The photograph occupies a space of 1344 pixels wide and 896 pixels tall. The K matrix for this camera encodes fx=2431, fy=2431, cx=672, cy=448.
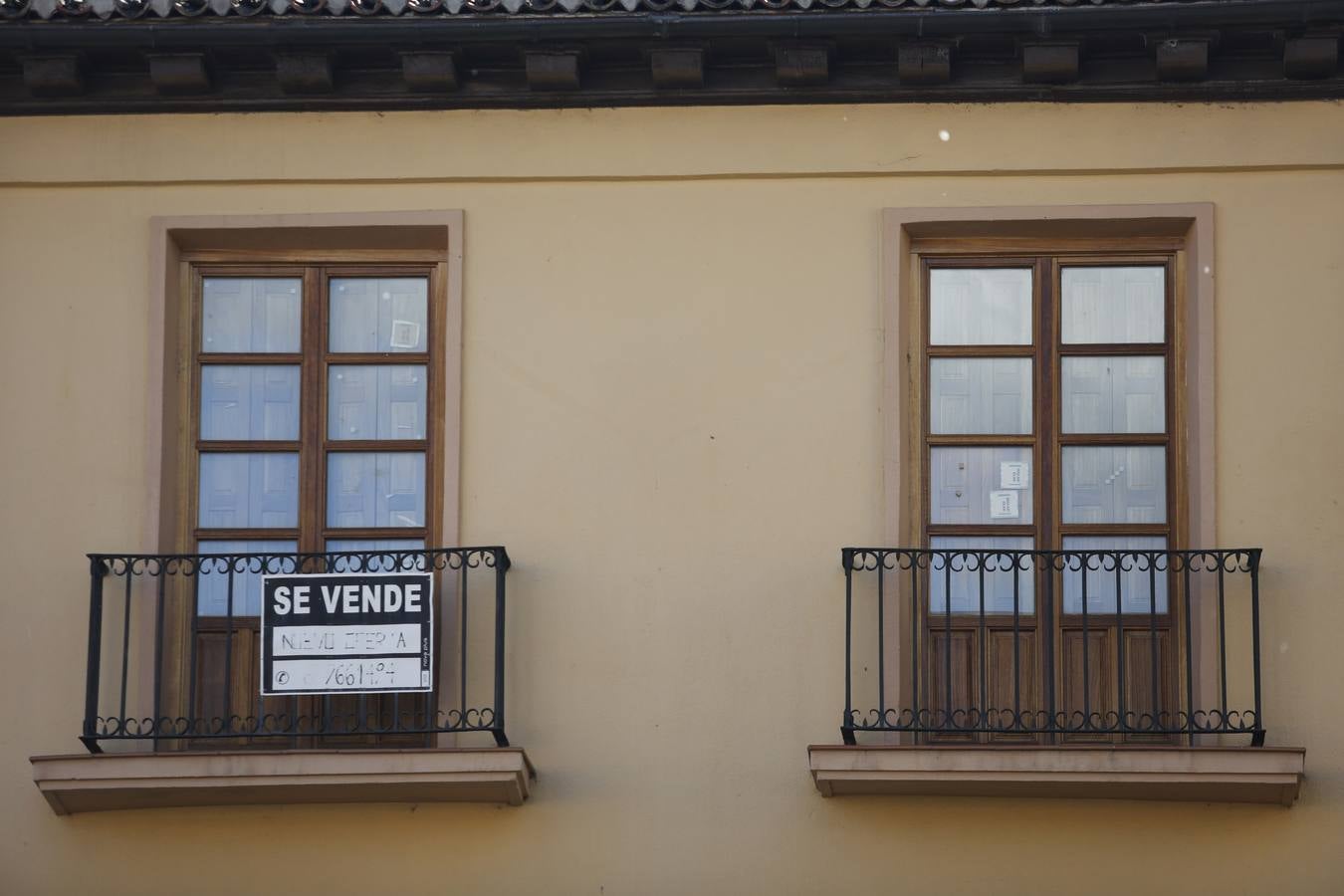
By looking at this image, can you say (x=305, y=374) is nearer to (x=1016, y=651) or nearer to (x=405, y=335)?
(x=405, y=335)

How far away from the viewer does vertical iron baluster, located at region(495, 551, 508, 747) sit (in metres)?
11.4

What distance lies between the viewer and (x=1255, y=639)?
37.5 feet

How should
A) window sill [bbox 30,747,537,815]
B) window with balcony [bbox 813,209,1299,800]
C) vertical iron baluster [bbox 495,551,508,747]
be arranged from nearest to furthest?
window sill [bbox 30,747,537,815] → vertical iron baluster [bbox 495,551,508,747] → window with balcony [bbox 813,209,1299,800]

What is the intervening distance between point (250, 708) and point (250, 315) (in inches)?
79.1

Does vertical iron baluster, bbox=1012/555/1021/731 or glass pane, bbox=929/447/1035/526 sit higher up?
glass pane, bbox=929/447/1035/526

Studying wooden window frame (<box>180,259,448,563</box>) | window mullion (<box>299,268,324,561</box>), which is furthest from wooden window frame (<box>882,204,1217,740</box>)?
window mullion (<box>299,268,324,561</box>)

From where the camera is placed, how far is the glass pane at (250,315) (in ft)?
40.6

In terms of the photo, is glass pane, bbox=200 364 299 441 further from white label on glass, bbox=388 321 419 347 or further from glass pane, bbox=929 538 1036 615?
glass pane, bbox=929 538 1036 615

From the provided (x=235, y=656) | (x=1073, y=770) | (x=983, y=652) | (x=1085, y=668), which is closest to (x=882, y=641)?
(x=983, y=652)

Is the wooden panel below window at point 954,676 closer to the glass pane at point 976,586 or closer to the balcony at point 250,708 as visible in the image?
the glass pane at point 976,586

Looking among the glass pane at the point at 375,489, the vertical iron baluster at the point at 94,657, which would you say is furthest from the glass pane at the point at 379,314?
the vertical iron baluster at the point at 94,657

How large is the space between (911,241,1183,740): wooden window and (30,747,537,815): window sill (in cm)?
217

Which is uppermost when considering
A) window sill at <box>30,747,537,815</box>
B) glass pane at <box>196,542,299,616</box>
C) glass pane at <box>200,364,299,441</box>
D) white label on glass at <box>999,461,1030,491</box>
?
glass pane at <box>200,364,299,441</box>

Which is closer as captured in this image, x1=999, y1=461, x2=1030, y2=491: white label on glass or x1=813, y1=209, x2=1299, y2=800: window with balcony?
x1=813, y1=209, x2=1299, y2=800: window with balcony
